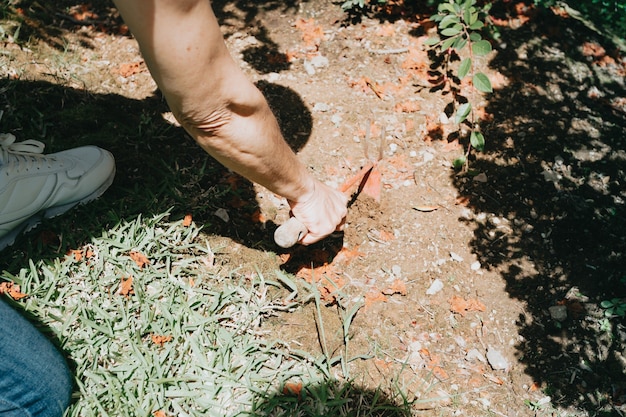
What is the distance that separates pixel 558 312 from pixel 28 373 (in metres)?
2.50

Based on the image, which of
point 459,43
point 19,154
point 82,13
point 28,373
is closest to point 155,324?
point 28,373

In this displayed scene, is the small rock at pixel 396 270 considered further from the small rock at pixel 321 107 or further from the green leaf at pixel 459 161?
the small rock at pixel 321 107

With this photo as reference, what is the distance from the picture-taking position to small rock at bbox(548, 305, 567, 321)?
231cm

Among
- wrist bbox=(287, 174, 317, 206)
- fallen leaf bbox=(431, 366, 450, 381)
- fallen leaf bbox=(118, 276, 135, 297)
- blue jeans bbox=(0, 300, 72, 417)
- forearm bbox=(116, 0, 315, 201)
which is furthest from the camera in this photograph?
fallen leaf bbox=(118, 276, 135, 297)

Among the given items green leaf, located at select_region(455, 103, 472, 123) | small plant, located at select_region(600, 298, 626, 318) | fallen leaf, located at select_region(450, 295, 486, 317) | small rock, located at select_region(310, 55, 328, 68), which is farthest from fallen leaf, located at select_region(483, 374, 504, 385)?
small rock, located at select_region(310, 55, 328, 68)

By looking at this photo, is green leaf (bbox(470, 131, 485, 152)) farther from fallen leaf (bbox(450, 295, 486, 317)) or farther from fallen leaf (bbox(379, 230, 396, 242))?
fallen leaf (bbox(450, 295, 486, 317))

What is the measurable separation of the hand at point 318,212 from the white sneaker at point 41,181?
46.8 inches

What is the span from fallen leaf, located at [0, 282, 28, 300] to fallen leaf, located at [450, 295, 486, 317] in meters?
2.18

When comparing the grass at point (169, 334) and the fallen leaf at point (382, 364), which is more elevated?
the grass at point (169, 334)

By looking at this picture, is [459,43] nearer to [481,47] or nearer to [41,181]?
[481,47]

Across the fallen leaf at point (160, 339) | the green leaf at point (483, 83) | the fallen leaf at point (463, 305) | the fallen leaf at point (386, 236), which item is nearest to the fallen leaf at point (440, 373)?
the fallen leaf at point (463, 305)

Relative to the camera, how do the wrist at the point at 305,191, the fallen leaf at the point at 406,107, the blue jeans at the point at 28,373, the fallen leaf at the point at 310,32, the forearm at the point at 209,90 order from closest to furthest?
the forearm at the point at 209,90, the blue jeans at the point at 28,373, the wrist at the point at 305,191, the fallen leaf at the point at 406,107, the fallen leaf at the point at 310,32

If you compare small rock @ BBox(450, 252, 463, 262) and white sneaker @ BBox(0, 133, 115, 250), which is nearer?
white sneaker @ BBox(0, 133, 115, 250)

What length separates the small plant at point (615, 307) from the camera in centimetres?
226
